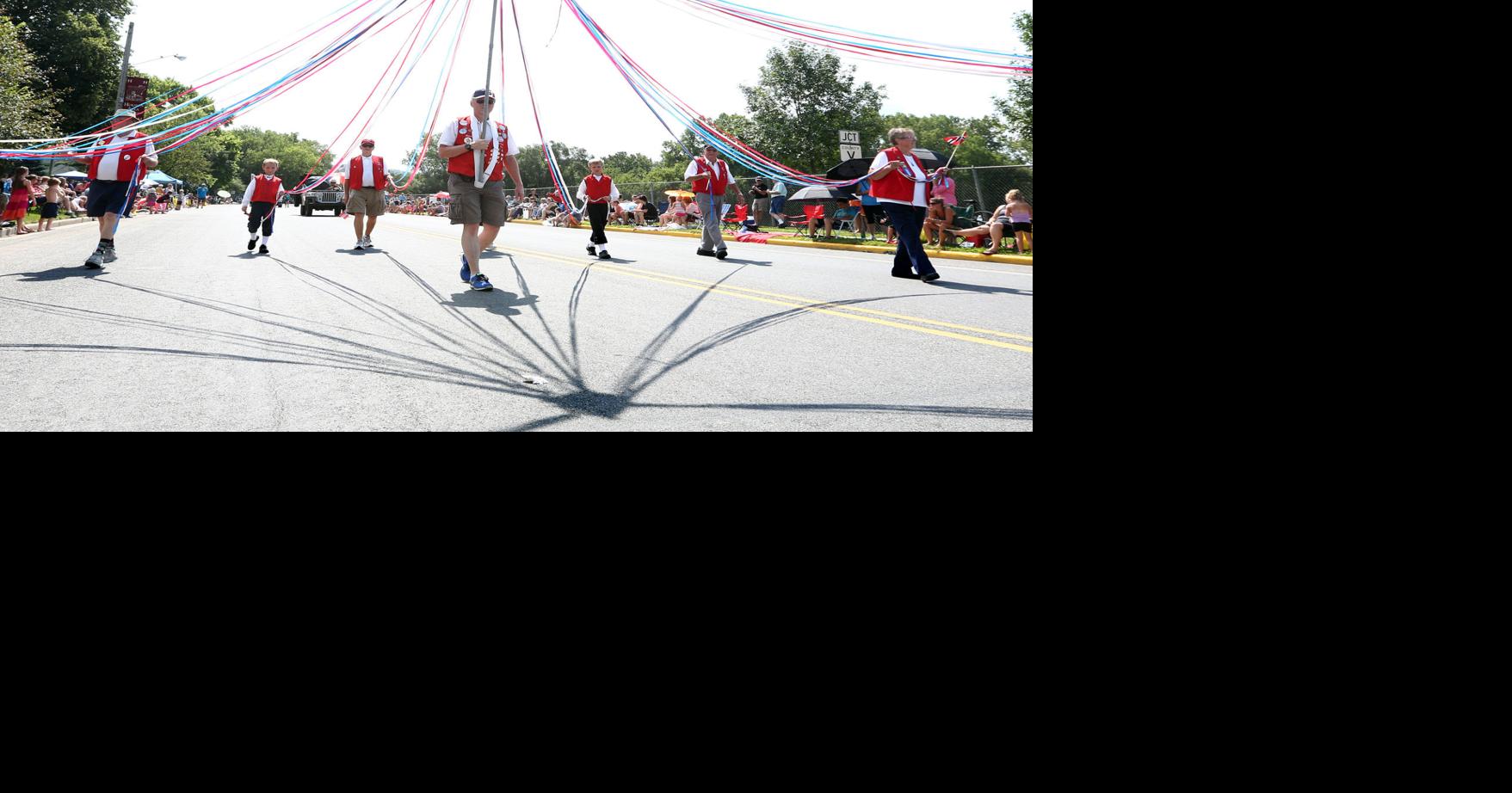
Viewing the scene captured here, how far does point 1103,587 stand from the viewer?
2.11 m

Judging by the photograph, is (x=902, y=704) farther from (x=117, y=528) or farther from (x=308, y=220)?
(x=308, y=220)

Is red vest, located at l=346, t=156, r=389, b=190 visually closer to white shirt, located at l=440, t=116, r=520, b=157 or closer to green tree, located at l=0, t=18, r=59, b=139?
white shirt, located at l=440, t=116, r=520, b=157

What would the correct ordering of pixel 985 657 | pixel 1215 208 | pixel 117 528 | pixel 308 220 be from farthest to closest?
1. pixel 308 220
2. pixel 1215 208
3. pixel 117 528
4. pixel 985 657

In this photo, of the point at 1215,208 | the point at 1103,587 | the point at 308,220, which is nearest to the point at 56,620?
the point at 1103,587

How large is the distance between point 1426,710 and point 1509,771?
160 millimetres

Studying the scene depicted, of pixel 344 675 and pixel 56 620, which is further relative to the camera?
pixel 56 620

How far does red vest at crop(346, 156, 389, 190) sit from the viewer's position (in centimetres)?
956

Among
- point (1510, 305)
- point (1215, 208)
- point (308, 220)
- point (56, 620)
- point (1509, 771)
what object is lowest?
point (1509, 771)

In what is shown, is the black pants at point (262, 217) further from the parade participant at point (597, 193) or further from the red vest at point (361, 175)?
the parade participant at point (597, 193)

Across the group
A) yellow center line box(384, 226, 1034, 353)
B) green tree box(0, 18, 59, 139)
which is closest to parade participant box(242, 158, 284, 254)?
green tree box(0, 18, 59, 139)

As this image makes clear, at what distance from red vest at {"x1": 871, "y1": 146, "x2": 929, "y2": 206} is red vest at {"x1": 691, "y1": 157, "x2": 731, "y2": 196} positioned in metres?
3.62

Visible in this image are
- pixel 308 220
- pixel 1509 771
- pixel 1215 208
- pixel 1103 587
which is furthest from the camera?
pixel 308 220

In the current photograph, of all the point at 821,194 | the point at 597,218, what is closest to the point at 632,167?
the point at 821,194

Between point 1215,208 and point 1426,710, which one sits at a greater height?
point 1215,208
